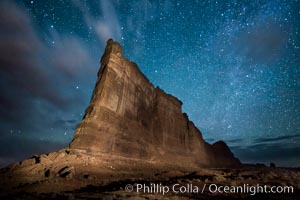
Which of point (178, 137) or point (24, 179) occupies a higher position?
point (178, 137)

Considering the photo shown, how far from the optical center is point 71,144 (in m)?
22.6

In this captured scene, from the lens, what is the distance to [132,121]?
33.0 metres

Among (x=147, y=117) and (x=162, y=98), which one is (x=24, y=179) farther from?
(x=162, y=98)

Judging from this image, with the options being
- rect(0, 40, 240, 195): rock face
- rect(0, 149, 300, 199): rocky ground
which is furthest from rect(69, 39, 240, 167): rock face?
rect(0, 149, 300, 199): rocky ground

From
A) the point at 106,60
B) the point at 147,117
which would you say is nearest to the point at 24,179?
the point at 106,60

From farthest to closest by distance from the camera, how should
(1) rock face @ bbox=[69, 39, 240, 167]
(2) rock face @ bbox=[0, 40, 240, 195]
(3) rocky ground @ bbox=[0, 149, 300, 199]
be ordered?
(1) rock face @ bbox=[69, 39, 240, 167]
(2) rock face @ bbox=[0, 40, 240, 195]
(3) rocky ground @ bbox=[0, 149, 300, 199]

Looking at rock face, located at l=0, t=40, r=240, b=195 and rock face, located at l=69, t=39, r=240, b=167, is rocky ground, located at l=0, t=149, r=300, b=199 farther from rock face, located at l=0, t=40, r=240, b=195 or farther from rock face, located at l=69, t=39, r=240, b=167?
rock face, located at l=69, t=39, r=240, b=167

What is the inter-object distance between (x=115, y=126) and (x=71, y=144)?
7036 millimetres

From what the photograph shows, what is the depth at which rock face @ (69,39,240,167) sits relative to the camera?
83.0ft

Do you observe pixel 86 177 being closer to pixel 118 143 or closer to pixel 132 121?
pixel 118 143

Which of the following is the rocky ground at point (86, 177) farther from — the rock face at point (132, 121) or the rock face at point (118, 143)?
the rock face at point (132, 121)

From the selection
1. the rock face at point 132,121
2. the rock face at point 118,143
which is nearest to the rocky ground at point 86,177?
the rock face at point 118,143

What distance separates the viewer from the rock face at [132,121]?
25297mm

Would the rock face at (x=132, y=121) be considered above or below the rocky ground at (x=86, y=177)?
above
